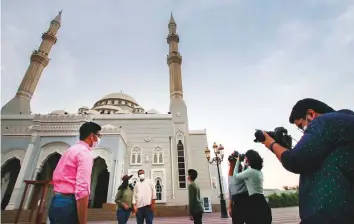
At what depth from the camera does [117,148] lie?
54.4 feet

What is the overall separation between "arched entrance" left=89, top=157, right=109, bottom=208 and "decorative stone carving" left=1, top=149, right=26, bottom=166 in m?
5.30

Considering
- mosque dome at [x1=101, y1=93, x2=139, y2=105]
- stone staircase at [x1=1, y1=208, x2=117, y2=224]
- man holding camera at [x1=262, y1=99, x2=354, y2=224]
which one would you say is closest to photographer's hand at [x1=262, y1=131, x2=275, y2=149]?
man holding camera at [x1=262, y1=99, x2=354, y2=224]

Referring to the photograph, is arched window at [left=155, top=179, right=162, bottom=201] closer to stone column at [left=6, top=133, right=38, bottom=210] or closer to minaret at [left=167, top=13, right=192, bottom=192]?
minaret at [left=167, top=13, right=192, bottom=192]

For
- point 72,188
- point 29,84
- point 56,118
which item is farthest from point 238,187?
point 29,84

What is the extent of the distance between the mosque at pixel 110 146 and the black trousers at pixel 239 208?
1291cm

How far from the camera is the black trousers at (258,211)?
2.76m

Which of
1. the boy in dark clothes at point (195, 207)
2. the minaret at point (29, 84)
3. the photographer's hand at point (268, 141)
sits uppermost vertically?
the minaret at point (29, 84)

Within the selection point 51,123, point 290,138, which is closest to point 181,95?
point 51,123

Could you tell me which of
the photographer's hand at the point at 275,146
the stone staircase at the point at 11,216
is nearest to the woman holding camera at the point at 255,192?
the photographer's hand at the point at 275,146

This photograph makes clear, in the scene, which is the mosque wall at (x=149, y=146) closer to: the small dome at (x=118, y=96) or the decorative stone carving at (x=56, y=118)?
the decorative stone carving at (x=56, y=118)

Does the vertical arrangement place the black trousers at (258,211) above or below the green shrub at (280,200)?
below

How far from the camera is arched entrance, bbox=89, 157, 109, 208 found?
57.9 ft

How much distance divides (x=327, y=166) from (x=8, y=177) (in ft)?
74.2

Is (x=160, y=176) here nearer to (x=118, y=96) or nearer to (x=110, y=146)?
(x=110, y=146)
